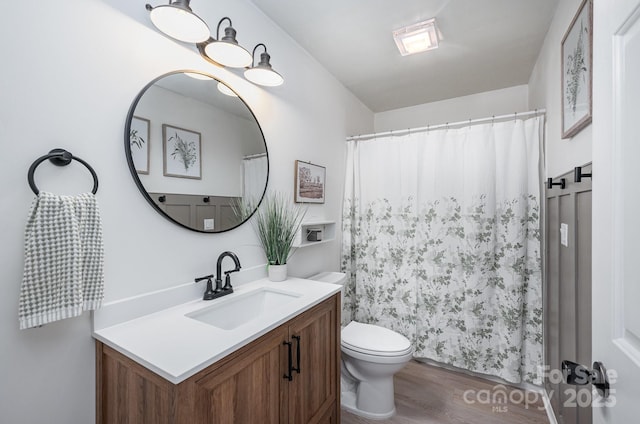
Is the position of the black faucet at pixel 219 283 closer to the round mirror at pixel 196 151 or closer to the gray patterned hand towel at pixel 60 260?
the round mirror at pixel 196 151

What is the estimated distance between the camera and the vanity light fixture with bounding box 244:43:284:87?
1.49 meters

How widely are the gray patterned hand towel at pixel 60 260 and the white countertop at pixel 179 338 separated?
6.7 inches

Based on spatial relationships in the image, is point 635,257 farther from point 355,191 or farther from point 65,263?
point 355,191

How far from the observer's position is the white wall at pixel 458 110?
267 centimetres

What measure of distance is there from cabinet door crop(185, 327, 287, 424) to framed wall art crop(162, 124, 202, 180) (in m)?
0.83

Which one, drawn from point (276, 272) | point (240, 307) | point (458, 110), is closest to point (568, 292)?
point (276, 272)

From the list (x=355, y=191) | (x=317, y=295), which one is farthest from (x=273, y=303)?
(x=355, y=191)

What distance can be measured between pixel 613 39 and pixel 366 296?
2275 millimetres

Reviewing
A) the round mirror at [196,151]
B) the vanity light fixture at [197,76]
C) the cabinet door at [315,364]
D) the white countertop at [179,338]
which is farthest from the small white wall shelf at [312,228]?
the vanity light fixture at [197,76]

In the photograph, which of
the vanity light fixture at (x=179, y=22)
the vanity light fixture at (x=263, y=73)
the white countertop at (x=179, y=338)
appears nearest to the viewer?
the white countertop at (x=179, y=338)

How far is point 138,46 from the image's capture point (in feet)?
3.68

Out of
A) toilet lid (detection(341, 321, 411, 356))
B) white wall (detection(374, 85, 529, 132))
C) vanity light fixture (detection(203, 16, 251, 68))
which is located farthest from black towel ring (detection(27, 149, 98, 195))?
white wall (detection(374, 85, 529, 132))

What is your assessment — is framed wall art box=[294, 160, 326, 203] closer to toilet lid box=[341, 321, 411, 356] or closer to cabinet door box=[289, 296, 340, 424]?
cabinet door box=[289, 296, 340, 424]

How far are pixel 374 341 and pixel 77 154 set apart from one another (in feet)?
5.98
